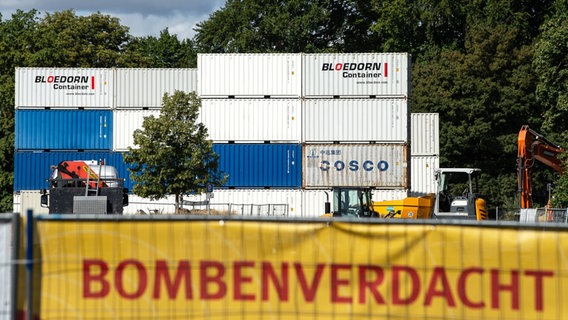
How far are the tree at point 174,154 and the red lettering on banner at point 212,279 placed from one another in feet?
95.6

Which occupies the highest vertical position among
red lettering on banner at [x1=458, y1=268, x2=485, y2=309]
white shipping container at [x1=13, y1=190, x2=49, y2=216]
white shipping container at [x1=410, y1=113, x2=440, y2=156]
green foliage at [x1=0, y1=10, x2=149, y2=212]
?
green foliage at [x1=0, y1=10, x2=149, y2=212]

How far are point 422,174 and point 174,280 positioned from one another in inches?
1425

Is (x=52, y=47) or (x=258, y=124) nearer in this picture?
(x=258, y=124)

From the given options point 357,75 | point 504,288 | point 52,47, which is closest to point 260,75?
point 357,75

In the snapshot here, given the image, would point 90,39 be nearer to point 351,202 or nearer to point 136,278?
point 351,202

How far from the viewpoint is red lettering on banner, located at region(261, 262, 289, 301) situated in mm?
8734

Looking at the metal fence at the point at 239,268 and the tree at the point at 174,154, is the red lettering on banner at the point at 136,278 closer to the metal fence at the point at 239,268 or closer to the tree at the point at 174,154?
the metal fence at the point at 239,268

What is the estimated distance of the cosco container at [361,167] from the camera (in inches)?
1506

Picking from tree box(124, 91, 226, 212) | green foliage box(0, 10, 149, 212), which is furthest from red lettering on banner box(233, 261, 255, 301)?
green foliage box(0, 10, 149, 212)

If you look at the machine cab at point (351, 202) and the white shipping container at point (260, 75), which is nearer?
the machine cab at point (351, 202)

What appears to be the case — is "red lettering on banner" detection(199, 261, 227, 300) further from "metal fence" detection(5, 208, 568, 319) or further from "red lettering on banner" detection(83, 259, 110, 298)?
"red lettering on banner" detection(83, 259, 110, 298)

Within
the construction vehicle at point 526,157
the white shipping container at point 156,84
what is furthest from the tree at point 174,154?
the construction vehicle at point 526,157

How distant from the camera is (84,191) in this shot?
93.5 ft

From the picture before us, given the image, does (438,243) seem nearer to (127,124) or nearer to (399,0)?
(127,124)
